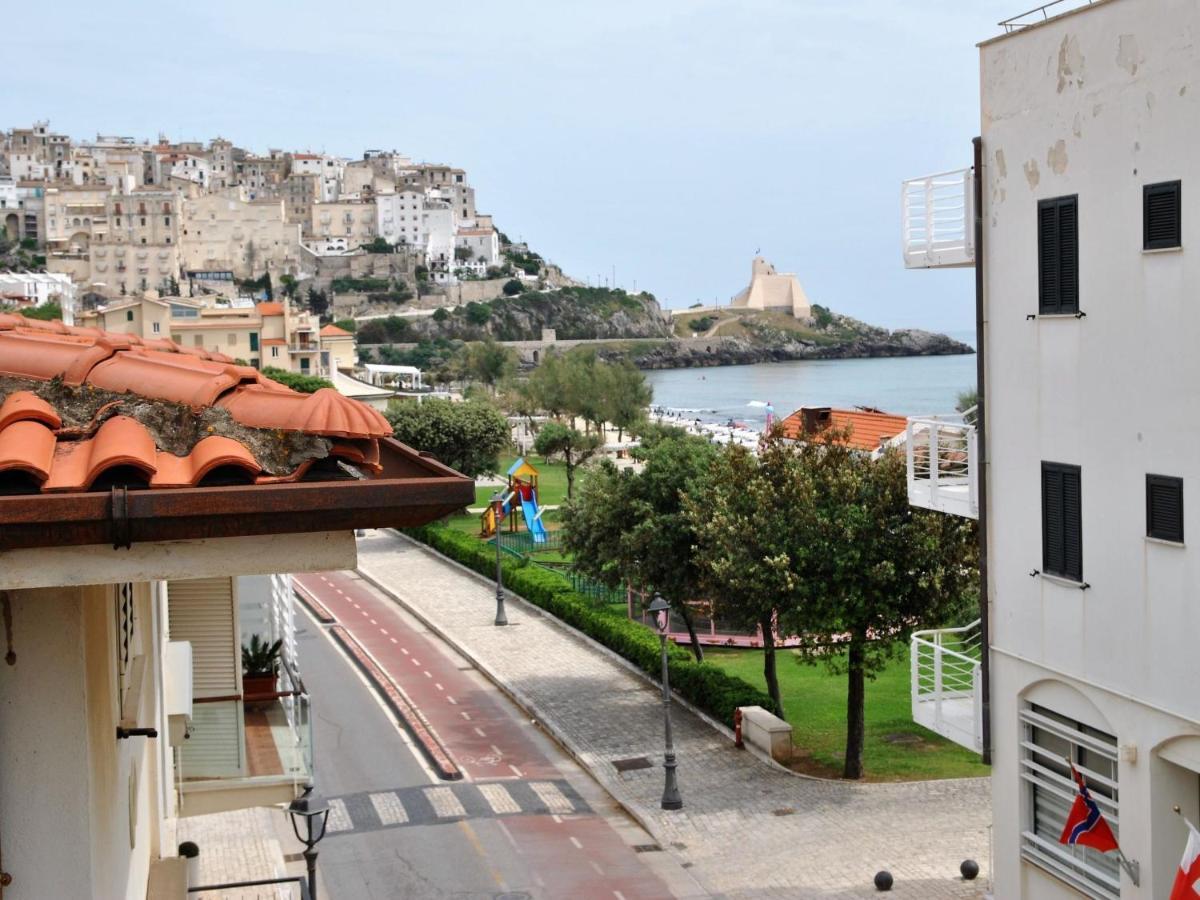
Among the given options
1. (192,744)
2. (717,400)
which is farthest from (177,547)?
(717,400)

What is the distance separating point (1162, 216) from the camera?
13406 mm

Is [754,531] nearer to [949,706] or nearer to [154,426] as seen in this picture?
[949,706]

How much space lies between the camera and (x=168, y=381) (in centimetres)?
437

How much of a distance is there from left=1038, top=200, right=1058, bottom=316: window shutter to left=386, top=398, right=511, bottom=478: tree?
152ft

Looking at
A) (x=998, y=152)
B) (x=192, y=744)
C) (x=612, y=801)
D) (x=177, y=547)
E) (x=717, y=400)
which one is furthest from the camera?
(x=717, y=400)

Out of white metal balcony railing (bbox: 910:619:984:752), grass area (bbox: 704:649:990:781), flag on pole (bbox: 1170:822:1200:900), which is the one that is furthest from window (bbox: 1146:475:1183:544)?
grass area (bbox: 704:649:990:781)

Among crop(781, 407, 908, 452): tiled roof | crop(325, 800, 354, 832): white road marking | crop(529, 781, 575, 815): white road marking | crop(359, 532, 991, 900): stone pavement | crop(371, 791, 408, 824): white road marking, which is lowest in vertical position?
crop(529, 781, 575, 815): white road marking

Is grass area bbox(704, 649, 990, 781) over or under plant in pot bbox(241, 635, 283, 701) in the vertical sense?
under

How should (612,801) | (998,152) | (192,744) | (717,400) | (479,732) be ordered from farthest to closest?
1. (717,400)
2. (479,732)
3. (612,801)
4. (998,152)
5. (192,744)

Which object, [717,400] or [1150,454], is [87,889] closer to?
[1150,454]

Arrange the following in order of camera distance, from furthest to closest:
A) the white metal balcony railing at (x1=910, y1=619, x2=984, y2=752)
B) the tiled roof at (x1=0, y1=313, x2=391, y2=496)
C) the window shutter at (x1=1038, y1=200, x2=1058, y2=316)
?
the white metal balcony railing at (x1=910, y1=619, x2=984, y2=752), the window shutter at (x1=1038, y1=200, x2=1058, y2=316), the tiled roof at (x1=0, y1=313, x2=391, y2=496)

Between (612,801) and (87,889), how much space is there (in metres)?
22.5

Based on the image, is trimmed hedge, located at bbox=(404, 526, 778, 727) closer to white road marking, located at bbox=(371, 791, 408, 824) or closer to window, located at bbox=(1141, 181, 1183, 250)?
white road marking, located at bbox=(371, 791, 408, 824)

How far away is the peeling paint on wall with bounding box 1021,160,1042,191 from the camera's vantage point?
1518 centimetres
